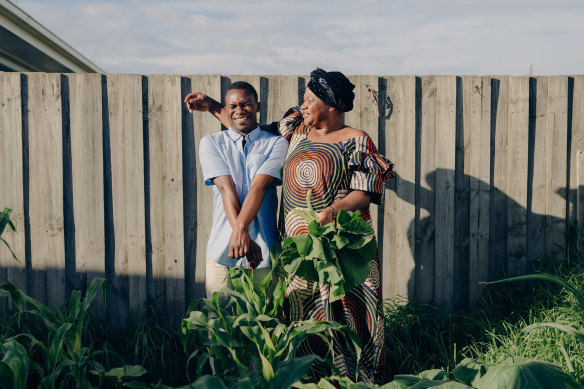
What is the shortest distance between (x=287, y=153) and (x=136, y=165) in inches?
56.6

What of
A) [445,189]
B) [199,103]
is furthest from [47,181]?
[445,189]

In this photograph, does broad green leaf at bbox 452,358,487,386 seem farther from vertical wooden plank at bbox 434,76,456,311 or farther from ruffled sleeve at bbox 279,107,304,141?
vertical wooden plank at bbox 434,76,456,311

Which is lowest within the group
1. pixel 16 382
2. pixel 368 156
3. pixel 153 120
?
pixel 16 382

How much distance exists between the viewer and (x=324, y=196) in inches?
105

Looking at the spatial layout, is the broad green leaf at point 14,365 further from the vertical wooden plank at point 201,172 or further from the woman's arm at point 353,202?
the vertical wooden plank at point 201,172

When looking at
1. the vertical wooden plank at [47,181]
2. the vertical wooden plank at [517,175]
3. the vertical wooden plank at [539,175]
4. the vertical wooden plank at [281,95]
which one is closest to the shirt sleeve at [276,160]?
the vertical wooden plank at [281,95]

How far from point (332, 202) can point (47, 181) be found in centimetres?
233

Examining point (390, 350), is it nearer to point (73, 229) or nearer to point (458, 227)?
point (458, 227)

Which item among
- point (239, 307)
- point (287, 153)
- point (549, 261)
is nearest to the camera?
point (239, 307)

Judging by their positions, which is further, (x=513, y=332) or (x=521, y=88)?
(x=521, y=88)

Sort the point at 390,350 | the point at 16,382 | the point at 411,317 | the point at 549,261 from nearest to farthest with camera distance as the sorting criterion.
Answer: the point at 16,382
the point at 390,350
the point at 411,317
the point at 549,261

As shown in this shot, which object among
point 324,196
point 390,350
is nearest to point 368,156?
point 324,196

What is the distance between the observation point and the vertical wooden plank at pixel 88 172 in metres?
3.80

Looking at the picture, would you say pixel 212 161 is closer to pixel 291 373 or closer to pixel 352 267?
pixel 352 267
